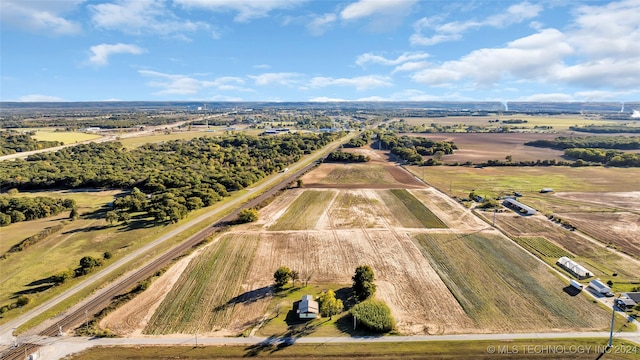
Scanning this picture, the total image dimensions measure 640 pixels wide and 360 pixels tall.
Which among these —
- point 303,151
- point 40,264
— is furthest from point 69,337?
point 303,151

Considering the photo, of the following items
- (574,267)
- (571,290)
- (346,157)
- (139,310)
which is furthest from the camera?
(346,157)

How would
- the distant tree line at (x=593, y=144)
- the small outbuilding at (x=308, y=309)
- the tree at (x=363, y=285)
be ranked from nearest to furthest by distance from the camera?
1. the small outbuilding at (x=308, y=309)
2. the tree at (x=363, y=285)
3. the distant tree line at (x=593, y=144)

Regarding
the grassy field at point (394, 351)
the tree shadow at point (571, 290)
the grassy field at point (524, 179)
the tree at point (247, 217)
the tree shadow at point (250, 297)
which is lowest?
the grassy field at point (394, 351)

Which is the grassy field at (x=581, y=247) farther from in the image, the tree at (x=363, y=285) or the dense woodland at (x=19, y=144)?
the dense woodland at (x=19, y=144)

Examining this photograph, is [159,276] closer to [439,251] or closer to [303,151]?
[439,251]

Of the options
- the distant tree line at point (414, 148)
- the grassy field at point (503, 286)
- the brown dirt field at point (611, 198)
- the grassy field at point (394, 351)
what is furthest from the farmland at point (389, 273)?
the distant tree line at point (414, 148)

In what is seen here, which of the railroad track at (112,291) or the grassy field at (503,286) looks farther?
the grassy field at (503,286)

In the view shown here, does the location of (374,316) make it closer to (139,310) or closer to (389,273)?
(389,273)

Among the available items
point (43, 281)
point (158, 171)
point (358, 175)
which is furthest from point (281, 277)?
point (158, 171)
